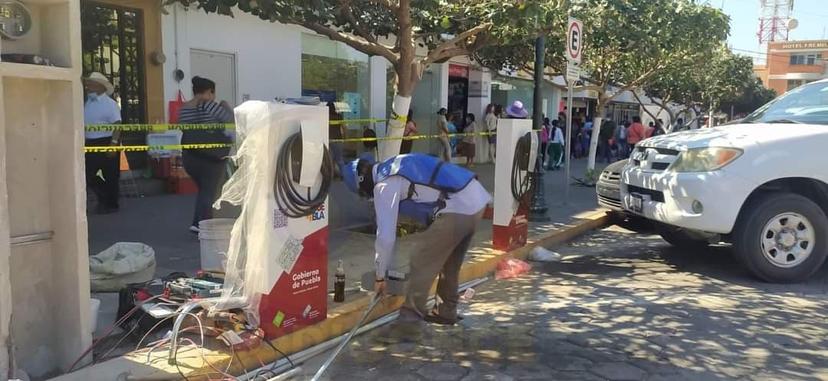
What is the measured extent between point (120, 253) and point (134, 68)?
5.64 m

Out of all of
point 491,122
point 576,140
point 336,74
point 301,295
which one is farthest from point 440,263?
point 576,140

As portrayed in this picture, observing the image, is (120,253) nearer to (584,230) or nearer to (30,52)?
(30,52)

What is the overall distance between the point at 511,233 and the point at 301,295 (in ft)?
10.6

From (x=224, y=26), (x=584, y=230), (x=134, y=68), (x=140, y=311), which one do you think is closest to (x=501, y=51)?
(x=584, y=230)

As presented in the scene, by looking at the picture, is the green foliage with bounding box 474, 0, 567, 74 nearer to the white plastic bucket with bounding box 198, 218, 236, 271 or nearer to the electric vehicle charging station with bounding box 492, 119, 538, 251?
the electric vehicle charging station with bounding box 492, 119, 538, 251

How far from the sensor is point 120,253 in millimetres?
4852

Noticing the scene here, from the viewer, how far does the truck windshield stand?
6.30 metres

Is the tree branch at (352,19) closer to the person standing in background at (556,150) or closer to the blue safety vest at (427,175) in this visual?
the blue safety vest at (427,175)

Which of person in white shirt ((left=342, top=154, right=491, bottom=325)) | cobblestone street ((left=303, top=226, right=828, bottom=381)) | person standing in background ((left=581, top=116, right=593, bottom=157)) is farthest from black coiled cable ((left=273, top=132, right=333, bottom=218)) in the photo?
person standing in background ((left=581, top=116, right=593, bottom=157))

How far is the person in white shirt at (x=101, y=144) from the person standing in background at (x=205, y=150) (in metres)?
1.68

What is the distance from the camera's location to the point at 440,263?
4.50 metres

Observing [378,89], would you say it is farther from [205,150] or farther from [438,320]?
[438,320]

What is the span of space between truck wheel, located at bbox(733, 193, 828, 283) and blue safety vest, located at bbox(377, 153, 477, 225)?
305cm

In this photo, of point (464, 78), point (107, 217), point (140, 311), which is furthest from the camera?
point (464, 78)
